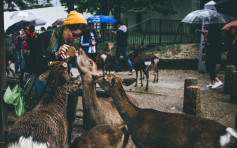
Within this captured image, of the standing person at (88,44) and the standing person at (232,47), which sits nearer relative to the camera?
the standing person at (232,47)

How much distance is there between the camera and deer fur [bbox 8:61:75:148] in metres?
2.64

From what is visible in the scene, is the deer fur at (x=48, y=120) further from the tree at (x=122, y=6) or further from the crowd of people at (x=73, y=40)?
the tree at (x=122, y=6)

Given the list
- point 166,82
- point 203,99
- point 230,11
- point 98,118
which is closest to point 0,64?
point 98,118

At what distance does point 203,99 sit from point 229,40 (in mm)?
3749

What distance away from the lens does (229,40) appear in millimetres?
10297

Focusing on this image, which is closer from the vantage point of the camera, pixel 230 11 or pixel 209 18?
pixel 209 18

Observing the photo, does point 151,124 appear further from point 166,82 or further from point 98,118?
point 166,82

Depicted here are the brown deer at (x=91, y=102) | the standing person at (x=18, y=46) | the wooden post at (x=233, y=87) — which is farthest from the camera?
the standing person at (x=18, y=46)

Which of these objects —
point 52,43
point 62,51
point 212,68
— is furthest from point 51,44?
point 212,68

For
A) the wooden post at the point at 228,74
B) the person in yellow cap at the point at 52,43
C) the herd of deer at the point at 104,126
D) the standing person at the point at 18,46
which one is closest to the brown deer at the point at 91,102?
the herd of deer at the point at 104,126

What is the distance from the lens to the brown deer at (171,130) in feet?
10.0

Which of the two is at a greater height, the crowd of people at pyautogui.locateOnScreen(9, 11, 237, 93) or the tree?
the tree

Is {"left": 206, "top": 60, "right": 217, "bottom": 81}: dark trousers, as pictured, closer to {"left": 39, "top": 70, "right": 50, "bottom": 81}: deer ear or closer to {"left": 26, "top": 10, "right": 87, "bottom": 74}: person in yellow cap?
{"left": 26, "top": 10, "right": 87, "bottom": 74}: person in yellow cap

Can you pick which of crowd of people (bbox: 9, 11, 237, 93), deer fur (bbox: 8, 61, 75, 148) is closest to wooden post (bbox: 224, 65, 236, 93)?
crowd of people (bbox: 9, 11, 237, 93)
